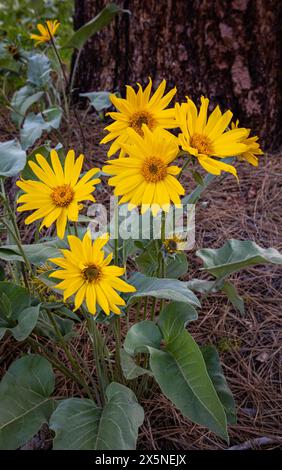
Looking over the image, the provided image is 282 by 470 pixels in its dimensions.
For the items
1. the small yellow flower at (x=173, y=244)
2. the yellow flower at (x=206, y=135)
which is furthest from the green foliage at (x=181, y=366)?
the yellow flower at (x=206, y=135)

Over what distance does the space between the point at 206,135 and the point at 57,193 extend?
13.2 inches

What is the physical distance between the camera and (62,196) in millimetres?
1068

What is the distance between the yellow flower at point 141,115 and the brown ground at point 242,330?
365mm

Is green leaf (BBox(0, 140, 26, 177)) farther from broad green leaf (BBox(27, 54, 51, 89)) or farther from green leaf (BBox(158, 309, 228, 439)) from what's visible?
broad green leaf (BBox(27, 54, 51, 89))

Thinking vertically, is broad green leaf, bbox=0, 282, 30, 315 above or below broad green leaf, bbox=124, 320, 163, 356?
above

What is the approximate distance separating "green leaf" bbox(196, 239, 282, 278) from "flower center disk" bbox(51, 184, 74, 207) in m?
0.38

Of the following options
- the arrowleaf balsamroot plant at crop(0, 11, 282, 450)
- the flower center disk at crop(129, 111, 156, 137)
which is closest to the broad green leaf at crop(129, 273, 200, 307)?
the arrowleaf balsamroot plant at crop(0, 11, 282, 450)

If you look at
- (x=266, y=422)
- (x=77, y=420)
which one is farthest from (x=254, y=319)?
(x=77, y=420)

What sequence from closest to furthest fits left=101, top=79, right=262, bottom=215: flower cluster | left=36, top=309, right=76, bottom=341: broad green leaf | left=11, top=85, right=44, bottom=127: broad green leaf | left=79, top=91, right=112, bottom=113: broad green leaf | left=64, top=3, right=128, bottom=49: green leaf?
left=101, top=79, right=262, bottom=215: flower cluster
left=36, top=309, right=76, bottom=341: broad green leaf
left=64, top=3, right=128, bottom=49: green leaf
left=79, top=91, right=112, bottom=113: broad green leaf
left=11, top=85, right=44, bottom=127: broad green leaf

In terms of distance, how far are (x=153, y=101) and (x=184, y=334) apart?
1.71 feet

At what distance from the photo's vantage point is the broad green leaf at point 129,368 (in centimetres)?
112

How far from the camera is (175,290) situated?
3.53ft

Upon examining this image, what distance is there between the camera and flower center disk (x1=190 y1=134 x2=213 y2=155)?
103 centimetres

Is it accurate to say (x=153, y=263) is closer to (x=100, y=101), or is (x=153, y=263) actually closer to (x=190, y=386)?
(x=190, y=386)
